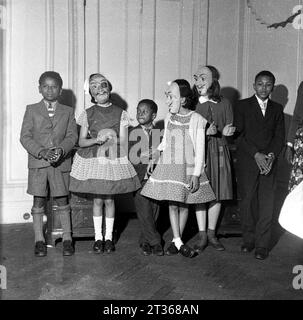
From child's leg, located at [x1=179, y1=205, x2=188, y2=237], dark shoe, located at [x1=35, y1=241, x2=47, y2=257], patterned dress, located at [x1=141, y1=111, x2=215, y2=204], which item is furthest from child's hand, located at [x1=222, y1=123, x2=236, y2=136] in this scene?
dark shoe, located at [x1=35, y1=241, x2=47, y2=257]

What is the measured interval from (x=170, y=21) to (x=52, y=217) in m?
2.75

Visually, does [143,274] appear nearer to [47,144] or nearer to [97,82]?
[47,144]

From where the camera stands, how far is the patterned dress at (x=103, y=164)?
447cm

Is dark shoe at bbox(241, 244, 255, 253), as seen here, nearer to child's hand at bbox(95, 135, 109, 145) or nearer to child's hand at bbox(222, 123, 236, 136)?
child's hand at bbox(222, 123, 236, 136)

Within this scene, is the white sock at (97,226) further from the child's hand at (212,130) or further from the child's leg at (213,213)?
the child's hand at (212,130)

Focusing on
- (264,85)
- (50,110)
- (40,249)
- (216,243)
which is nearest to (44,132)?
(50,110)

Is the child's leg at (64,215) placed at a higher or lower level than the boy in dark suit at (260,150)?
lower

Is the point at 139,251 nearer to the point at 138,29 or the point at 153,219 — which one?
the point at 153,219

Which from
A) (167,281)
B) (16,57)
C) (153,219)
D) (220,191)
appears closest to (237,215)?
(220,191)

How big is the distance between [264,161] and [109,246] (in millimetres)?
1604

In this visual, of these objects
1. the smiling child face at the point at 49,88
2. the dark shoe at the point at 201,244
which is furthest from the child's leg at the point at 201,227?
the smiling child face at the point at 49,88

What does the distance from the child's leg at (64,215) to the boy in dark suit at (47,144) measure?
3 centimetres

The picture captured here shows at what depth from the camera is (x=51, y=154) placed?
171 inches
